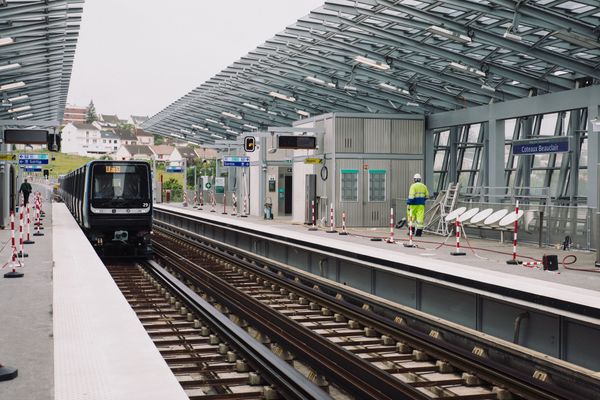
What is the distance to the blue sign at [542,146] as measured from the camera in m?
20.4

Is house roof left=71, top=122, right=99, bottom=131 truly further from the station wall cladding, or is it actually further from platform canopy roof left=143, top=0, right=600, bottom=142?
the station wall cladding

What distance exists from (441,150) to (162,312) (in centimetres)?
2990

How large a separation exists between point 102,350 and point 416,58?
2167cm

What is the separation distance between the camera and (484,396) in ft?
24.9

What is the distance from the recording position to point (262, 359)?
8648mm

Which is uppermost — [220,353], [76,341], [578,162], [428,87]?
[428,87]

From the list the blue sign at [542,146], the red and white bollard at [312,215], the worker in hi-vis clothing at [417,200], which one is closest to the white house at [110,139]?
the red and white bollard at [312,215]

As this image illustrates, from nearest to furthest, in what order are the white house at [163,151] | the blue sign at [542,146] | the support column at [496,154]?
1. the blue sign at [542,146]
2. the support column at [496,154]
3. the white house at [163,151]

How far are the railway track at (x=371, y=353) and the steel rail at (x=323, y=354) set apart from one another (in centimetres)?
1

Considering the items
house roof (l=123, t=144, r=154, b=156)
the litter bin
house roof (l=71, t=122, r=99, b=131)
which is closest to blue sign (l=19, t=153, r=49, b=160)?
the litter bin

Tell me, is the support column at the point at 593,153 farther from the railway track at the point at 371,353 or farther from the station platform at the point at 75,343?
the station platform at the point at 75,343

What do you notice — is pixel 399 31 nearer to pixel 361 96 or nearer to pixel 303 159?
pixel 303 159

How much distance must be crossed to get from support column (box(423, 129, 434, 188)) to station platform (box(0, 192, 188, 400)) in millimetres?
15860

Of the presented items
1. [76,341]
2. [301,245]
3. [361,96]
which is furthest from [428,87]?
[76,341]
